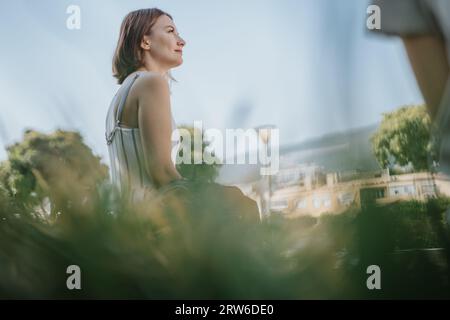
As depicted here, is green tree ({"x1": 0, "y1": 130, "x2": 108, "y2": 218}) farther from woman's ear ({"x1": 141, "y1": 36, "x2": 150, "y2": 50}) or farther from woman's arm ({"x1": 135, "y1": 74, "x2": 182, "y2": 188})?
woman's ear ({"x1": 141, "y1": 36, "x2": 150, "y2": 50})

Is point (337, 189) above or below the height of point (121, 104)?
below

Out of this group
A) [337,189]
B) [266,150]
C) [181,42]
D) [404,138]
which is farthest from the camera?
[181,42]

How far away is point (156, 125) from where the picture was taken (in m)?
0.99

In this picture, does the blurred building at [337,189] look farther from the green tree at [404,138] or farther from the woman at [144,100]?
the woman at [144,100]

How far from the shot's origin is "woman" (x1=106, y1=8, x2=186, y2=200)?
0.93m

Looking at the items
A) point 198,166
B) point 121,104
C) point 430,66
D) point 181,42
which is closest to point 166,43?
point 181,42

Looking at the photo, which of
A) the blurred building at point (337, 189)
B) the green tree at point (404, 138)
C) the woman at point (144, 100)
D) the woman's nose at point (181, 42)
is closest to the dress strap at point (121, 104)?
the woman at point (144, 100)

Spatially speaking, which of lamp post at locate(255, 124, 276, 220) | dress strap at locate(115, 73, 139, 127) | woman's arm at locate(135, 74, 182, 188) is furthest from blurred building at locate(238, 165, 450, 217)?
dress strap at locate(115, 73, 139, 127)

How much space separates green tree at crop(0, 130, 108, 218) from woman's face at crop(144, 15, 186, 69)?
0.95 ft

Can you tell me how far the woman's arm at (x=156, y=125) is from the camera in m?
0.94

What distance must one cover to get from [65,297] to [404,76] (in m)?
0.58

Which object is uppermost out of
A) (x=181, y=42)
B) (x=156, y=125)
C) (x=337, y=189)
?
(x=181, y=42)

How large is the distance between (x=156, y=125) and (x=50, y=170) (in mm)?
313

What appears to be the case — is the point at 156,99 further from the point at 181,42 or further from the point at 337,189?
the point at 337,189
